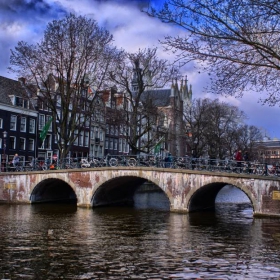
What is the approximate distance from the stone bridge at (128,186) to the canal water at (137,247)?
1.98m

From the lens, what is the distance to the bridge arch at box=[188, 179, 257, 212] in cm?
2645

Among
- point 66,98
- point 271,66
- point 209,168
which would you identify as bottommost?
point 209,168

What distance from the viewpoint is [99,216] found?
2625 cm

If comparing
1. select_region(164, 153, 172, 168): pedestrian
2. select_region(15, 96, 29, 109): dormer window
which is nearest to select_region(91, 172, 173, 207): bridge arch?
select_region(164, 153, 172, 168): pedestrian

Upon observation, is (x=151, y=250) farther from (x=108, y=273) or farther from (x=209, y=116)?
(x=209, y=116)

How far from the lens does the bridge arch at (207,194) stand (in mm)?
26453

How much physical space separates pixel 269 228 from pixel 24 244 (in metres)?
11.8

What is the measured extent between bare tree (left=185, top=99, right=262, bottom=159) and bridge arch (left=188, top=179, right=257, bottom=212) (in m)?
21.0

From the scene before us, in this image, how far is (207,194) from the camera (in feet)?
105

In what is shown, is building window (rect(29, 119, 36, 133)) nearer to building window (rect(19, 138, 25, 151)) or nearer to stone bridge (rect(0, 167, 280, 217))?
building window (rect(19, 138, 25, 151))

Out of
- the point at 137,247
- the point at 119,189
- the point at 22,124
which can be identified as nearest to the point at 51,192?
the point at 119,189

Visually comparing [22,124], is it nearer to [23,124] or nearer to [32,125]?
[23,124]

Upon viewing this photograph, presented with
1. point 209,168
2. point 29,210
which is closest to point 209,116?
point 209,168

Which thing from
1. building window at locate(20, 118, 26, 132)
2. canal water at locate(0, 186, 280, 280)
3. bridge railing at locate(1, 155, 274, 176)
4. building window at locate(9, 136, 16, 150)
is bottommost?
canal water at locate(0, 186, 280, 280)
